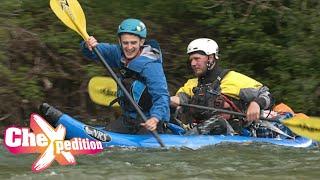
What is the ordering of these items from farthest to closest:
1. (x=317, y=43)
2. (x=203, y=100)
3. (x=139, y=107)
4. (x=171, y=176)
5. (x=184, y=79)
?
(x=184, y=79), (x=317, y=43), (x=203, y=100), (x=139, y=107), (x=171, y=176)

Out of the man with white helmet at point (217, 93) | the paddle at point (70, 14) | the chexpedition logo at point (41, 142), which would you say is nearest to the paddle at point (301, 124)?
the man with white helmet at point (217, 93)

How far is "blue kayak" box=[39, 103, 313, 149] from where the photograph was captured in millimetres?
6027

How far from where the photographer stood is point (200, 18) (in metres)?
9.33

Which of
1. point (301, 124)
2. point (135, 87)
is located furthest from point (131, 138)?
point (301, 124)

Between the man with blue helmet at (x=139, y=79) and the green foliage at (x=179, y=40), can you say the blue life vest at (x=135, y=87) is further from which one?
the green foliage at (x=179, y=40)

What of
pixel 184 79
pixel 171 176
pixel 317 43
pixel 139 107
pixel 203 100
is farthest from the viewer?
pixel 184 79

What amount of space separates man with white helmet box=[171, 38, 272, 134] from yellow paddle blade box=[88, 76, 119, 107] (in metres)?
0.73

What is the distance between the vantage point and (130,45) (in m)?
6.38

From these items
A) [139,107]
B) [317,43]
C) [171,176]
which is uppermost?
[317,43]

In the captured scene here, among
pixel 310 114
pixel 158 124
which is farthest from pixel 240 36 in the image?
pixel 158 124

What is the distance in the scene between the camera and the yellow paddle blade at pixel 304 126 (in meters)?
6.84

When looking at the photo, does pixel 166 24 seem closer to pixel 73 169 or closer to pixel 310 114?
pixel 310 114

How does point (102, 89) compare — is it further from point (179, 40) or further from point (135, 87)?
point (179, 40)

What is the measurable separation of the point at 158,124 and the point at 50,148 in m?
1.44
